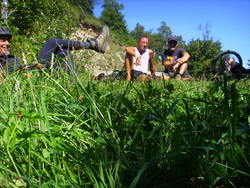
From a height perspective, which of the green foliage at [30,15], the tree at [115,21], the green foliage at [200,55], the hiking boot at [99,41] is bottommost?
the green foliage at [200,55]

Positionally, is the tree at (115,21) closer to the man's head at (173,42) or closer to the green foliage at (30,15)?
the green foliage at (30,15)

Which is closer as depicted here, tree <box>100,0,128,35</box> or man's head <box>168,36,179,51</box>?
man's head <box>168,36,179,51</box>

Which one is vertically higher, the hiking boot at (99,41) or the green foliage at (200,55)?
the hiking boot at (99,41)

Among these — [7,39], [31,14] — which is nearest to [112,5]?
[31,14]

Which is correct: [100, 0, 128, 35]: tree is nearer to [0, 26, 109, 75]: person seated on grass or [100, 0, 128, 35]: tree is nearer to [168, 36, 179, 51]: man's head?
[168, 36, 179, 51]: man's head

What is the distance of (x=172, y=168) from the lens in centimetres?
80

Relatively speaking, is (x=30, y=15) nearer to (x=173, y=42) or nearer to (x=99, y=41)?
(x=99, y=41)

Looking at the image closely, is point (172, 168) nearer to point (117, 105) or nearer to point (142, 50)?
point (117, 105)

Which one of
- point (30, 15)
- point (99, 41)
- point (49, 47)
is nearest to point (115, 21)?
point (30, 15)

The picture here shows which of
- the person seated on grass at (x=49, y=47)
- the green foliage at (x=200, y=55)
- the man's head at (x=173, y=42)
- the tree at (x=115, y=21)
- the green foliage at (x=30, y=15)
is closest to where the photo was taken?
the green foliage at (x=200, y=55)

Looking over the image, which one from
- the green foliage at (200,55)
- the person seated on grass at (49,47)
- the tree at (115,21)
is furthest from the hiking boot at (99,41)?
the tree at (115,21)

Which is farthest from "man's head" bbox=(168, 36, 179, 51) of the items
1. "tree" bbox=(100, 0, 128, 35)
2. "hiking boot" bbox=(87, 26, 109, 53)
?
"tree" bbox=(100, 0, 128, 35)

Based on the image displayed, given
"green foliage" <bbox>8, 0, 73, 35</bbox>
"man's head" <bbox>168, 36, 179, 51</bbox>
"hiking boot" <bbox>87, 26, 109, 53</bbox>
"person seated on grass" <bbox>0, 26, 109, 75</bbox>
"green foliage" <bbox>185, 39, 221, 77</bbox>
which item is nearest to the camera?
"green foliage" <bbox>185, 39, 221, 77</bbox>

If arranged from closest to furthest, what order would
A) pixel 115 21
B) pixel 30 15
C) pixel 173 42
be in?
pixel 173 42 → pixel 30 15 → pixel 115 21
